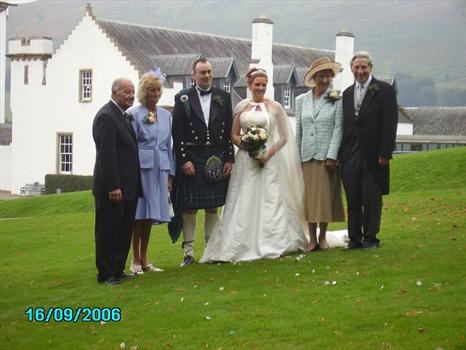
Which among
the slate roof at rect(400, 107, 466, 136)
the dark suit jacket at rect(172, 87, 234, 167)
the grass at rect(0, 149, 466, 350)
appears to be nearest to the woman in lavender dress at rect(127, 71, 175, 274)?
the dark suit jacket at rect(172, 87, 234, 167)

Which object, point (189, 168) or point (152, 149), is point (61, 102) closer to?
point (189, 168)

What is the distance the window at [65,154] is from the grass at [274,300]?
118ft

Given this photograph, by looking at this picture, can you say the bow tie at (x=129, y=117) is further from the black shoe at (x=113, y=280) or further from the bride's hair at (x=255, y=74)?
the black shoe at (x=113, y=280)

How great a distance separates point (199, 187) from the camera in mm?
12852

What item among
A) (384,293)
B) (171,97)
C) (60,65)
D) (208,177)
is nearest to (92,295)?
(208,177)

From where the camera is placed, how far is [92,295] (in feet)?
37.1

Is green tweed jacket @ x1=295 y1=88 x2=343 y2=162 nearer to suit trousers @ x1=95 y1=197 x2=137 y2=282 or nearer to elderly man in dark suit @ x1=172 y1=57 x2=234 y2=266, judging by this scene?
elderly man in dark suit @ x1=172 y1=57 x2=234 y2=266

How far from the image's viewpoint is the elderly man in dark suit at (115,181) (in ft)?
38.7

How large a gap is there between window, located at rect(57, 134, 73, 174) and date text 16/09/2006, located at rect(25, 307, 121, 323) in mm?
40651

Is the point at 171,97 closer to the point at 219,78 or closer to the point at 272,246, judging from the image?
the point at 219,78

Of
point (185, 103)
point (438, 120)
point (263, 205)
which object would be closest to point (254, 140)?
point (263, 205)

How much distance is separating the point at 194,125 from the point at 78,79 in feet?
127

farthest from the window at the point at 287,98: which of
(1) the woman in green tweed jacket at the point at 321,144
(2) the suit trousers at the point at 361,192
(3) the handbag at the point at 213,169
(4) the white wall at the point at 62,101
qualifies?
(3) the handbag at the point at 213,169

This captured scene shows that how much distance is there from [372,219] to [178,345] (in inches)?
178
